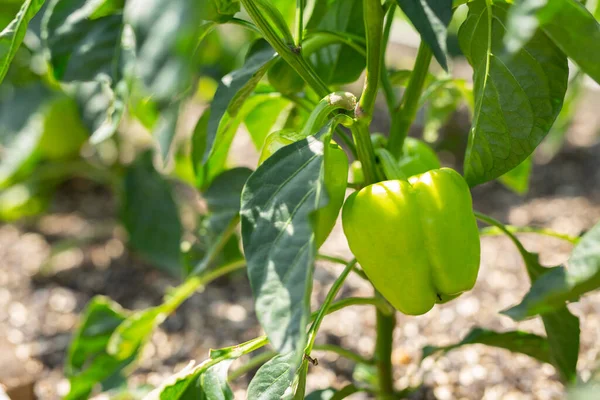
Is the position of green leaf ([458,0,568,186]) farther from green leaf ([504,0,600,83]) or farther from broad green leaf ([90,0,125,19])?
broad green leaf ([90,0,125,19])

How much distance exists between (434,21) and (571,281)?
0.22 metres

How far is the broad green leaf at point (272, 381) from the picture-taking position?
63cm

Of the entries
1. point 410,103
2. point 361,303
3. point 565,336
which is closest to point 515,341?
point 565,336

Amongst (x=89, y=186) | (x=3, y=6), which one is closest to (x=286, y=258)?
(x=3, y=6)

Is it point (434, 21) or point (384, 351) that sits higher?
point (434, 21)

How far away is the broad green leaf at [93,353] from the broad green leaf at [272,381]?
39 centimetres

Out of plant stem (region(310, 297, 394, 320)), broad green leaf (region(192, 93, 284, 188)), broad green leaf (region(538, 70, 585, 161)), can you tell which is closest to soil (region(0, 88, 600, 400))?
broad green leaf (region(538, 70, 585, 161))

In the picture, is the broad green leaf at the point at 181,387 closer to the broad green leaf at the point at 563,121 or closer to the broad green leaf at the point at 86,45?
the broad green leaf at the point at 86,45

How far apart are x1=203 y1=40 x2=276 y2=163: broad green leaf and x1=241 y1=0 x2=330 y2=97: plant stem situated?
0.03m

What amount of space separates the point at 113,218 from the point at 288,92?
120cm

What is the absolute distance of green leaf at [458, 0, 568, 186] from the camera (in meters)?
0.59

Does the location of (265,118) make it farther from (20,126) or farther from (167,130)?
(20,126)

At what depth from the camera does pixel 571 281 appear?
437mm

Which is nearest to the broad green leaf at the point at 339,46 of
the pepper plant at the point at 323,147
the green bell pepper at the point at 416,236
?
the pepper plant at the point at 323,147
